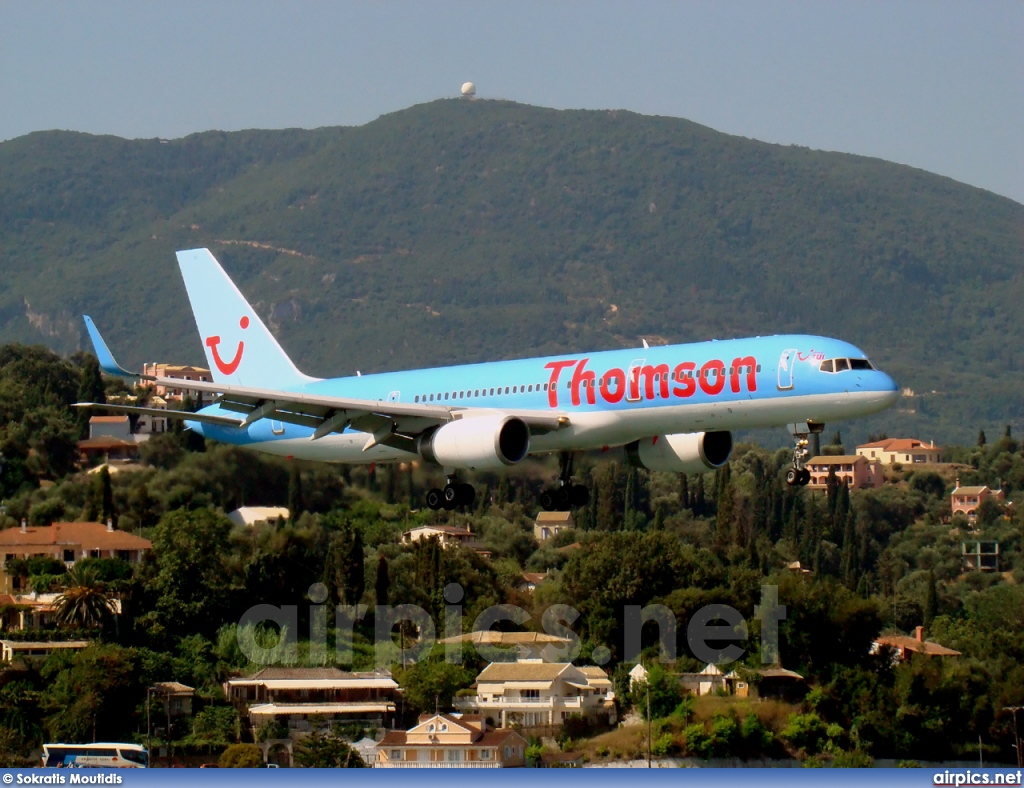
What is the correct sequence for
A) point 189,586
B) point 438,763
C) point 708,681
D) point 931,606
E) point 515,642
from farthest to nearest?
point 931,606, point 515,642, point 708,681, point 189,586, point 438,763

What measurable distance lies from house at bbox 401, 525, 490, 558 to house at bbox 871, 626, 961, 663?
93.3ft

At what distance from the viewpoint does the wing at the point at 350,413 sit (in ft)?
174

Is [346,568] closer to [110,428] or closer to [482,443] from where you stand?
[110,428]

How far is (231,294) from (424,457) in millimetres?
15999

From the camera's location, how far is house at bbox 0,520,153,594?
9825 centimetres

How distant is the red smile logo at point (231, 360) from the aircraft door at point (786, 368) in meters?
24.2

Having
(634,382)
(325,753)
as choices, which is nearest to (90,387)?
(325,753)

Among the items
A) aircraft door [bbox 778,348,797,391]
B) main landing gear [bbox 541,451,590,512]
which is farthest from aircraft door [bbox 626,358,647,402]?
main landing gear [bbox 541,451,590,512]

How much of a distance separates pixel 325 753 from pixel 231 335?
2663cm

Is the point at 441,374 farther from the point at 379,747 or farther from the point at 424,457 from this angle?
the point at 379,747

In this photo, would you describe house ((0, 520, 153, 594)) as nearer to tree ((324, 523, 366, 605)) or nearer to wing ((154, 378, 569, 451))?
tree ((324, 523, 366, 605))

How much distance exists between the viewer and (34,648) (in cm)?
9756

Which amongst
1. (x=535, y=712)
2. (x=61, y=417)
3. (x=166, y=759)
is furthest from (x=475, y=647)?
(x=61, y=417)
